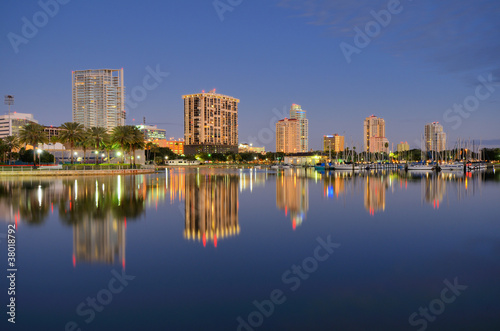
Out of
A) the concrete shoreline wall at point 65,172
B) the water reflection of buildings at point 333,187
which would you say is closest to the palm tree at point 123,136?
the concrete shoreline wall at point 65,172

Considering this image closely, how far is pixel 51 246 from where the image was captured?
13781mm

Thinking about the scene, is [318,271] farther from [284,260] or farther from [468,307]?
[468,307]

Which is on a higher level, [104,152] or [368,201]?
[104,152]

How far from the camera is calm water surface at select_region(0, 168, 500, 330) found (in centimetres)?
801

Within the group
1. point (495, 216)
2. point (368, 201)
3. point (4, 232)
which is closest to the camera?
point (4, 232)

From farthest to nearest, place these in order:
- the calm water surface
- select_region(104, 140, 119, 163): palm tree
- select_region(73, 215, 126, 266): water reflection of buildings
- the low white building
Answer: the low white building < select_region(104, 140, 119, 163): palm tree < select_region(73, 215, 126, 266): water reflection of buildings < the calm water surface

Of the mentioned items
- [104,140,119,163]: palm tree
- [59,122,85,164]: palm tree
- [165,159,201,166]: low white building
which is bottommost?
[165,159,201,166]: low white building

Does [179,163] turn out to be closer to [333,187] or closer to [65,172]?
[65,172]

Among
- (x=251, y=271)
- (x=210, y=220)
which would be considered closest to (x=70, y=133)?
(x=210, y=220)

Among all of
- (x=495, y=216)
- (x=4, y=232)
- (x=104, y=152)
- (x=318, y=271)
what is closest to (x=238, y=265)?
(x=318, y=271)

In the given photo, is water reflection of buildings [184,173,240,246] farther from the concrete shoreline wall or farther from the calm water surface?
the concrete shoreline wall

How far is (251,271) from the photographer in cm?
1108

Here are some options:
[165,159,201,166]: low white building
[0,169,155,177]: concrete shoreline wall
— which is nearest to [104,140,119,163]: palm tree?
[0,169,155,177]: concrete shoreline wall

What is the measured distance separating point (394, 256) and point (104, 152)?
112 metres
